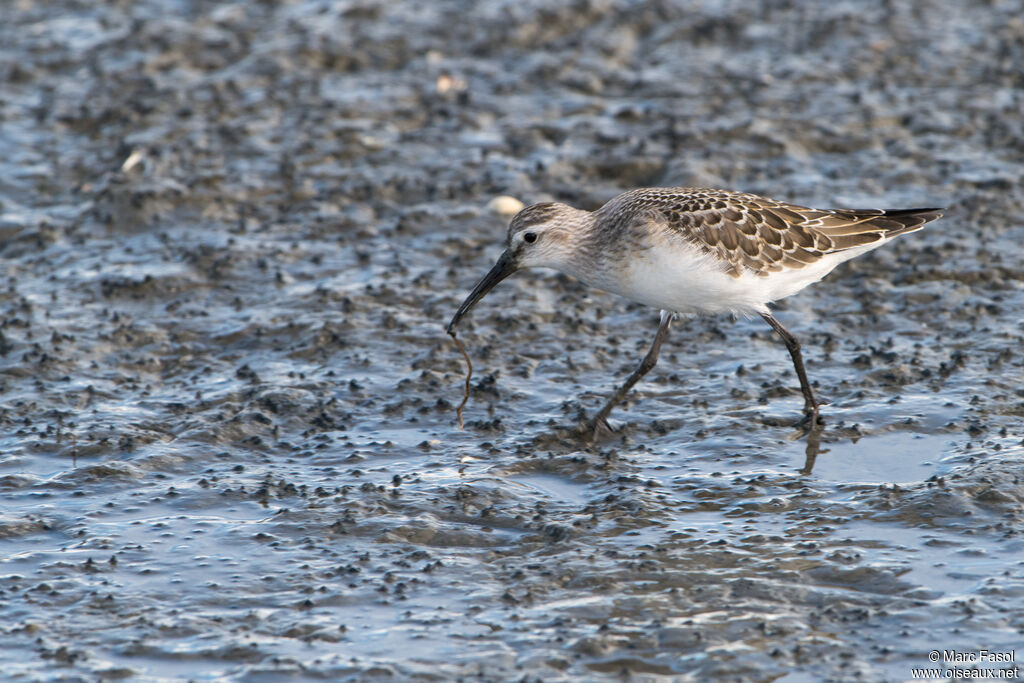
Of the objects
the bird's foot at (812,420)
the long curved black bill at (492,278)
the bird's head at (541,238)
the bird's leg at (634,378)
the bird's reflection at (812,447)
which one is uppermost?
the bird's head at (541,238)

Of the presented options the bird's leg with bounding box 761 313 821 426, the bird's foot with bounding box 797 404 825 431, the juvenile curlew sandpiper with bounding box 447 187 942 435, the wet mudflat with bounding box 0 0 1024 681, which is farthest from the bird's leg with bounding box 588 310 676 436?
the bird's foot with bounding box 797 404 825 431

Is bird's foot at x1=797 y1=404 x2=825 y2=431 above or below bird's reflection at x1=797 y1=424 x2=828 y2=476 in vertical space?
above

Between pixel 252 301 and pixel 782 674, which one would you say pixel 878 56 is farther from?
pixel 782 674

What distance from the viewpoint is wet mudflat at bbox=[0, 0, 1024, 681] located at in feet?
21.3

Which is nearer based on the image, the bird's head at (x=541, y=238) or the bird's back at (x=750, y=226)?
the bird's back at (x=750, y=226)

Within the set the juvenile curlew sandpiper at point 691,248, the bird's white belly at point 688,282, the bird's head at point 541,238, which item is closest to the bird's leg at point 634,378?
the juvenile curlew sandpiper at point 691,248

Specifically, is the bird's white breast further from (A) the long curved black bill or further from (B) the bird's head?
(A) the long curved black bill

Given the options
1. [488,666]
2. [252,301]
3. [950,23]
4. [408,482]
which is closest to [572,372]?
[408,482]

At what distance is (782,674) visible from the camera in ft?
19.7

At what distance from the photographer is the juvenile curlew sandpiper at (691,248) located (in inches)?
319

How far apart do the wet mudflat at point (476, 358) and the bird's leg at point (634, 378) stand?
16 cm

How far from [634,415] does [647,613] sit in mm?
2473

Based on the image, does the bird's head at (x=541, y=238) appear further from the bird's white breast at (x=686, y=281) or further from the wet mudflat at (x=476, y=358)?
the wet mudflat at (x=476, y=358)

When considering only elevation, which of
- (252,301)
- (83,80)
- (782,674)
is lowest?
(782,674)
